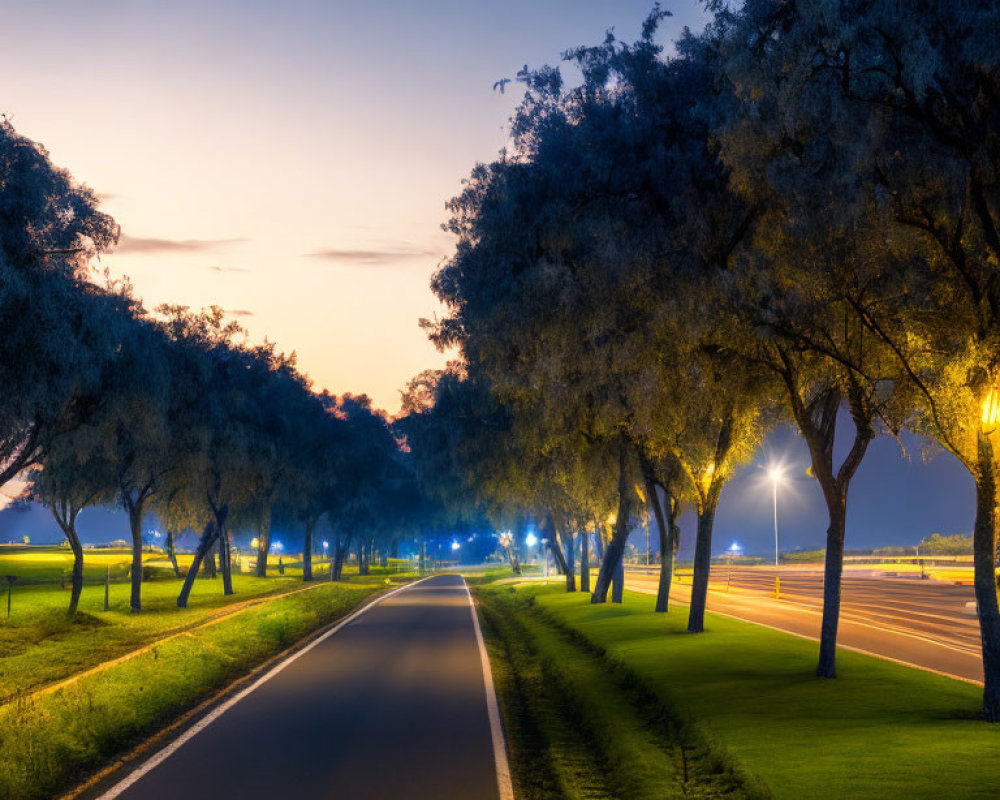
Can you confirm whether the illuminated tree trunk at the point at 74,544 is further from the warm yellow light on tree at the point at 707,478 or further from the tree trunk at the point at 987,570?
the tree trunk at the point at 987,570

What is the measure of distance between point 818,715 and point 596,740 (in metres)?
2.87

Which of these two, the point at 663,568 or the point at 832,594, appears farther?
the point at 663,568

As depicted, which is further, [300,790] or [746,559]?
[746,559]

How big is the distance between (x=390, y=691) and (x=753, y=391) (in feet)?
26.3

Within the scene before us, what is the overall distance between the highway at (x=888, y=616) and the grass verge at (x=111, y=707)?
1290 cm

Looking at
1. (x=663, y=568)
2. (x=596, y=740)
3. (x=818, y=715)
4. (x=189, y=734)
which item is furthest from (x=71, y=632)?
(x=818, y=715)

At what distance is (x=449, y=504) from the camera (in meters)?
47.7

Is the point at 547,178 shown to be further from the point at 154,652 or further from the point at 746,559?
the point at 746,559

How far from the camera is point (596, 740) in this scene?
490 inches

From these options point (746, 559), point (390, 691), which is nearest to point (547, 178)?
point (390, 691)

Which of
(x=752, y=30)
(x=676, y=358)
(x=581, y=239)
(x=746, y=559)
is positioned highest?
(x=752, y=30)

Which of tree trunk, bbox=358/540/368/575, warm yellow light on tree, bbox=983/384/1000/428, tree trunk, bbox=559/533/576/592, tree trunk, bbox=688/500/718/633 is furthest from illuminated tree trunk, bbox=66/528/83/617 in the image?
tree trunk, bbox=358/540/368/575

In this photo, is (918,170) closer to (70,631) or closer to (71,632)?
(71,632)

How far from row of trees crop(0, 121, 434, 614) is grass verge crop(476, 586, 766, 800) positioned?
10828 mm
